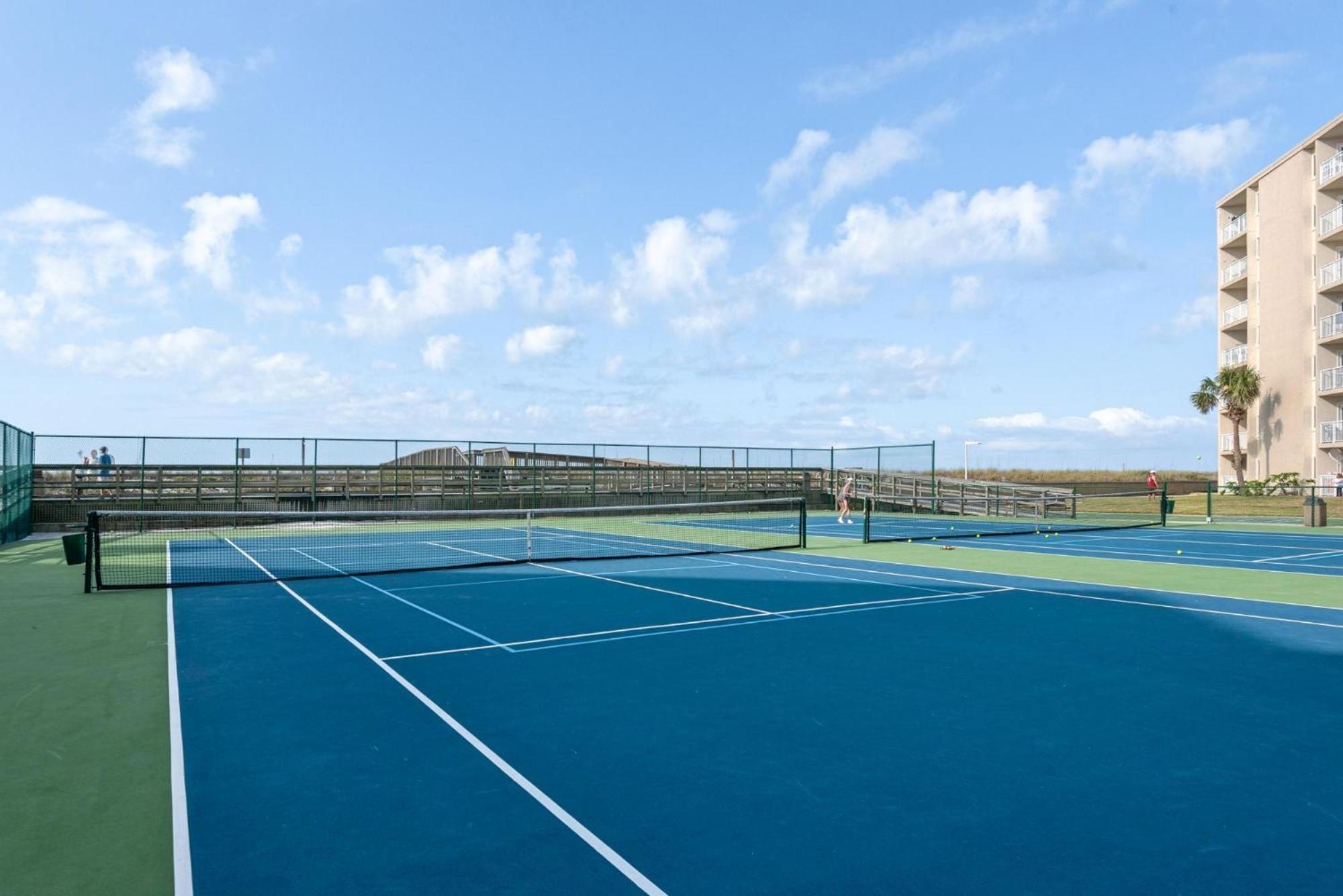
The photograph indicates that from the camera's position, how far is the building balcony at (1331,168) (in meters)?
41.2

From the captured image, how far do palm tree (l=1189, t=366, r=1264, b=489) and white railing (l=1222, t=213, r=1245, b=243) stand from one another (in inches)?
321

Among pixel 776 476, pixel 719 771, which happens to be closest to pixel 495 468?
pixel 776 476

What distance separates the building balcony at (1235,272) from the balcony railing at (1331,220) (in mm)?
5670

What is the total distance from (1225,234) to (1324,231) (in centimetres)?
867

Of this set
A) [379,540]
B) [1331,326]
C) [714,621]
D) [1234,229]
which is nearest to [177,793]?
[714,621]

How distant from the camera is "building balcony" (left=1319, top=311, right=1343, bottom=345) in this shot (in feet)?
133

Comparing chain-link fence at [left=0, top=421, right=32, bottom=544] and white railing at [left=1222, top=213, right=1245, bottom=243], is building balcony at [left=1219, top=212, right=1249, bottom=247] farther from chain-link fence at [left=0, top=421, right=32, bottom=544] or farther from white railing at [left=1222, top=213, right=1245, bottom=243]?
chain-link fence at [left=0, top=421, right=32, bottom=544]

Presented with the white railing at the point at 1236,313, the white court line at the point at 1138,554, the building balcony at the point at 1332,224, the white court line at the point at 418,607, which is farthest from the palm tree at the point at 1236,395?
the white court line at the point at 418,607

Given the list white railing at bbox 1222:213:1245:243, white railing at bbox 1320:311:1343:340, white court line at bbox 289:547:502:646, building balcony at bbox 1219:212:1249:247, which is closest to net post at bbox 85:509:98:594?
white court line at bbox 289:547:502:646

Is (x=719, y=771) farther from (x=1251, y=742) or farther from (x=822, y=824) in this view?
(x=1251, y=742)

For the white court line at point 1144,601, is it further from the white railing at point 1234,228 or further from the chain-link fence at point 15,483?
the white railing at point 1234,228

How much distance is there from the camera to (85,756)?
5191mm

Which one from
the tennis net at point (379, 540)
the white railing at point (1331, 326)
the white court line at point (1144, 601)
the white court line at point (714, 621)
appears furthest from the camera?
the white railing at point (1331, 326)

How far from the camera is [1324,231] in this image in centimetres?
4169
